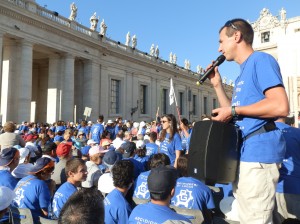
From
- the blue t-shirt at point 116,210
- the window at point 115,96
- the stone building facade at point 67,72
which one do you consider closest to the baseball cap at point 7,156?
the blue t-shirt at point 116,210

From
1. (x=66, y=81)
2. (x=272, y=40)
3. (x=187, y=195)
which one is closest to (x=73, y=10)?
(x=66, y=81)

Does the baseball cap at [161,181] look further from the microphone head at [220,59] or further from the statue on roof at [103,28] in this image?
the statue on roof at [103,28]

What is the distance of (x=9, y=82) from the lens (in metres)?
20.6

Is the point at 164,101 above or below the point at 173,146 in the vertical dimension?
above

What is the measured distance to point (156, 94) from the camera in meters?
37.8

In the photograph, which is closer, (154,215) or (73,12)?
(154,215)

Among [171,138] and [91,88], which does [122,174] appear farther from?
[91,88]

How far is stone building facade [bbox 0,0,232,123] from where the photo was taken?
20641 mm

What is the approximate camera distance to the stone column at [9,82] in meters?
20.2

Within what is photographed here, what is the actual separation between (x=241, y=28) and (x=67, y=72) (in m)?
24.1

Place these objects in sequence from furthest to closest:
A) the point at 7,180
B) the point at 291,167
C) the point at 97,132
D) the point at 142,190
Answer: the point at 97,132
the point at 142,190
the point at 7,180
the point at 291,167

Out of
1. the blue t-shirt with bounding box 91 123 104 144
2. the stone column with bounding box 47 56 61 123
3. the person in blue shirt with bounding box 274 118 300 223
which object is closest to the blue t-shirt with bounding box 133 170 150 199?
the person in blue shirt with bounding box 274 118 300 223

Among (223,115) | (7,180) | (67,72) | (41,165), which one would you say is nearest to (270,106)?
(223,115)

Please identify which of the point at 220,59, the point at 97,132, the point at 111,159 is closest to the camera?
the point at 220,59
